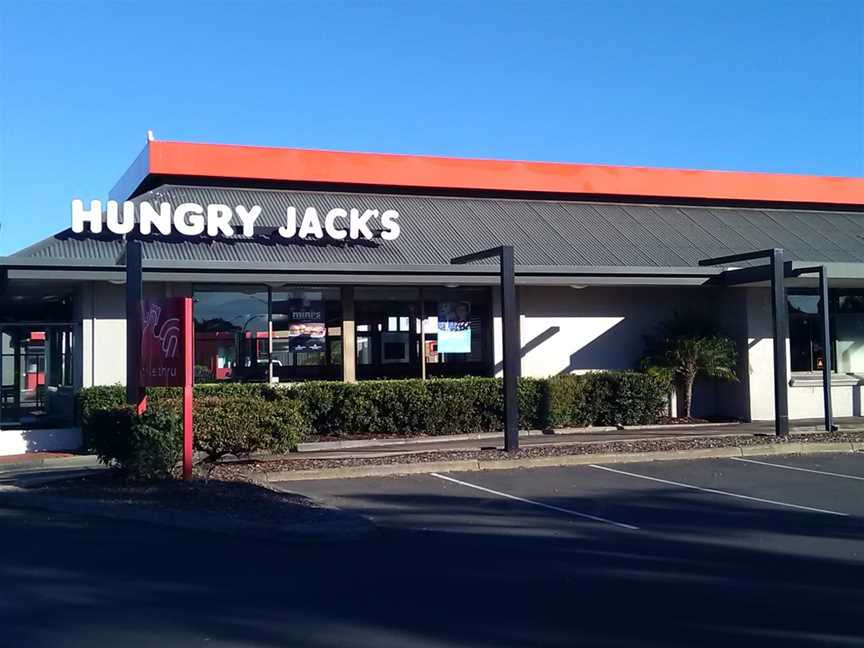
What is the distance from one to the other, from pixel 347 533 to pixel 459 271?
33.9 feet

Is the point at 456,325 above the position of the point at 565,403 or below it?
above

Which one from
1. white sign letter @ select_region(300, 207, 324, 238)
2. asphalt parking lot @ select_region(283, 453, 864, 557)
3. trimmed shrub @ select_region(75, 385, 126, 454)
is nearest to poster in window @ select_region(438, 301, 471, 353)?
white sign letter @ select_region(300, 207, 324, 238)

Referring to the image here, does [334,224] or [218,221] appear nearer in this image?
[218,221]

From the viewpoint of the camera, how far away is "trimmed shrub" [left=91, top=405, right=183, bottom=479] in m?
12.6

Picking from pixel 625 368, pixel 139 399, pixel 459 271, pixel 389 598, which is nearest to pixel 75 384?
pixel 139 399

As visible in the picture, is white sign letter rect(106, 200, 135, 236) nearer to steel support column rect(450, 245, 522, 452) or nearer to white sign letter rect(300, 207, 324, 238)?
white sign letter rect(300, 207, 324, 238)

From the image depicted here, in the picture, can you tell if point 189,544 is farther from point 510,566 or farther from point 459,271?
point 459,271

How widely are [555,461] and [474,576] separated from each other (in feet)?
25.4

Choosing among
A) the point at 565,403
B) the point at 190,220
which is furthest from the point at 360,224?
the point at 565,403

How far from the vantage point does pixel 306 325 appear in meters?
20.3

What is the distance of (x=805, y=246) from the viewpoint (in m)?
25.0

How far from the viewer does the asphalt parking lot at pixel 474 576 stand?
21.8 ft

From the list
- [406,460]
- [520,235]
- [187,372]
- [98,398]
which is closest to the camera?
[187,372]

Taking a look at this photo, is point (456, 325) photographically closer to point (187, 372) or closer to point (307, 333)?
point (307, 333)
